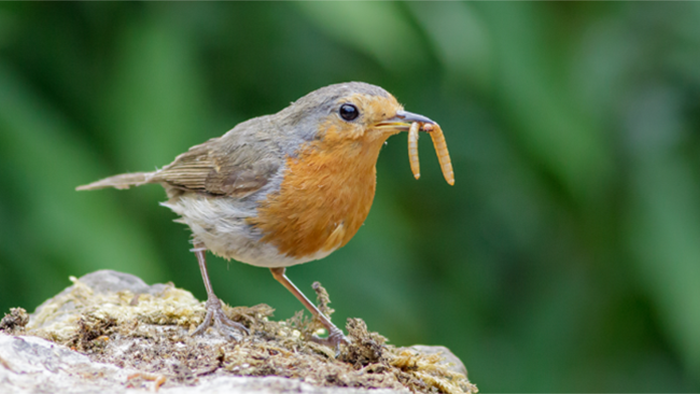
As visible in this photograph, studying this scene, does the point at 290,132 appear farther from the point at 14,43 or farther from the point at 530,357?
the point at 530,357

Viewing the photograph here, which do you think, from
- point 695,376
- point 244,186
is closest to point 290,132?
point 244,186

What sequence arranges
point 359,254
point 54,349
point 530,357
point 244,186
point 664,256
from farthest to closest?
1. point 530,357
2. point 359,254
3. point 664,256
4. point 244,186
5. point 54,349

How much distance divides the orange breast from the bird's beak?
4.9 inches

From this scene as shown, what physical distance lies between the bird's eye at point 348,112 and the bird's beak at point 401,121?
0.12 m

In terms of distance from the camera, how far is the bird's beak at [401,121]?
3117 mm

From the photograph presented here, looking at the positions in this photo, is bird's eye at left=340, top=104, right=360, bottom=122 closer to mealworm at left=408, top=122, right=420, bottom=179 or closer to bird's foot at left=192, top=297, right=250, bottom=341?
mealworm at left=408, top=122, right=420, bottom=179

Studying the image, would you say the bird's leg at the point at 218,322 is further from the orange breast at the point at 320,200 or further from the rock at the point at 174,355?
the orange breast at the point at 320,200

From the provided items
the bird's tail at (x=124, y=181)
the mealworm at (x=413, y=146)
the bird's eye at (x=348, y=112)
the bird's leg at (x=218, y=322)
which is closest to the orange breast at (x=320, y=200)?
the bird's eye at (x=348, y=112)

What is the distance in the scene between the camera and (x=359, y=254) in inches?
180

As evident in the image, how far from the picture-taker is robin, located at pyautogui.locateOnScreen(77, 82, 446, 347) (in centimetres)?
318

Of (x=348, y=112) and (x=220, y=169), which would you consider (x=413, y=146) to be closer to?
(x=348, y=112)

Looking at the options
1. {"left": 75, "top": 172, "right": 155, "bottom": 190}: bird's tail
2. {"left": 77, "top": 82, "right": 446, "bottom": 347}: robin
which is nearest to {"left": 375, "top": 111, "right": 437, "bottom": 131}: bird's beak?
{"left": 77, "top": 82, "right": 446, "bottom": 347}: robin

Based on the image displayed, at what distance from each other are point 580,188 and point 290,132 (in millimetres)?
2064

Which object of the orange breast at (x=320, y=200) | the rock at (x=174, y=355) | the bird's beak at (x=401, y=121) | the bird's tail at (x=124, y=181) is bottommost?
the rock at (x=174, y=355)
